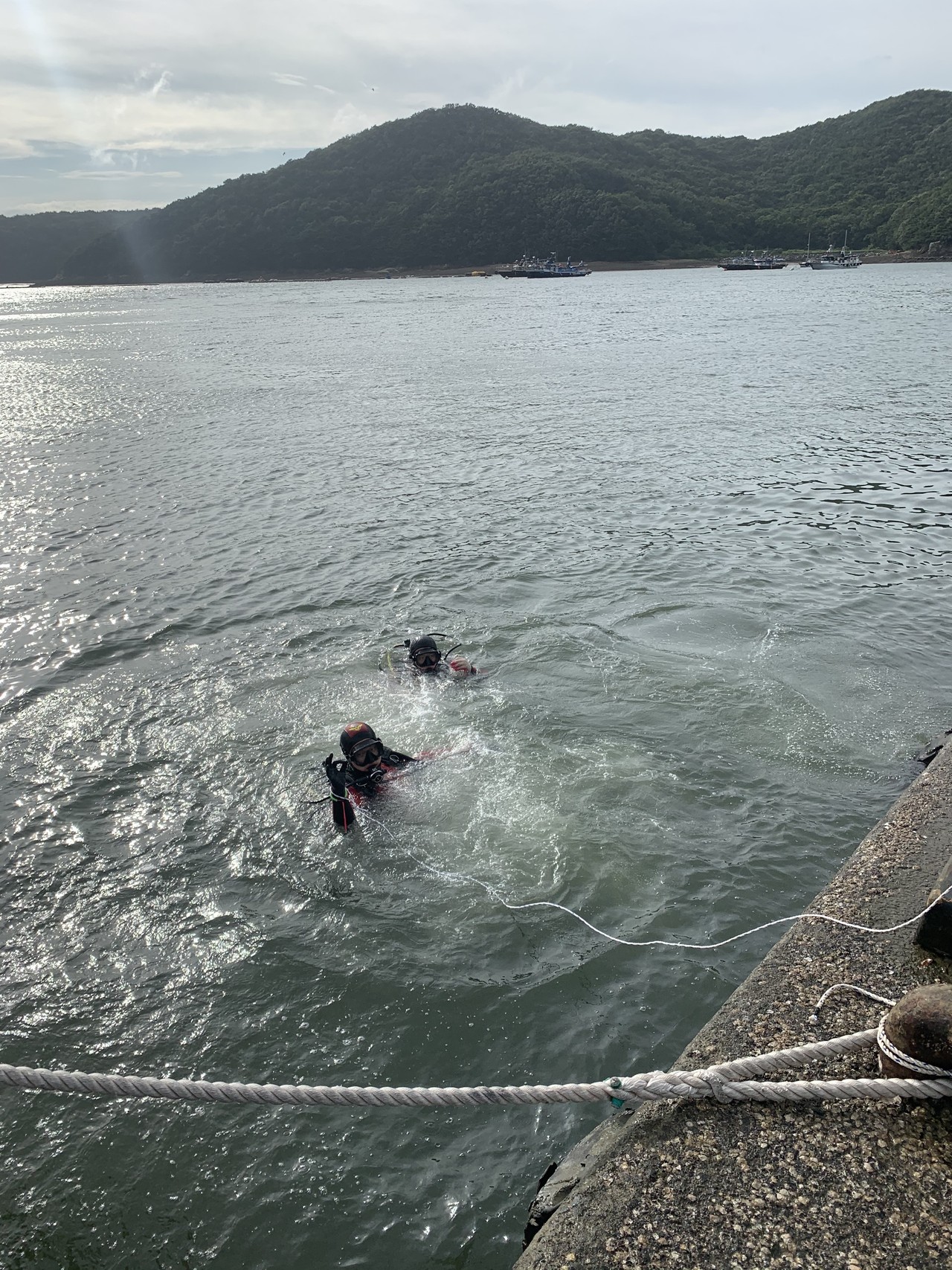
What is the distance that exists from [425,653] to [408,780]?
2.32 m

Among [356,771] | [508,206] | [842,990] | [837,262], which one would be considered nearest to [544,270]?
[508,206]

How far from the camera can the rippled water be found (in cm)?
543

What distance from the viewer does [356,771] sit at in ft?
29.0

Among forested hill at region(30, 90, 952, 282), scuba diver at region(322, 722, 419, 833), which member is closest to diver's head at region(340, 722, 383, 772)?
scuba diver at region(322, 722, 419, 833)

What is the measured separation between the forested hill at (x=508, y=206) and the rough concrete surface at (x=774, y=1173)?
161585mm

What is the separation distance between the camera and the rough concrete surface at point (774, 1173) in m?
3.55

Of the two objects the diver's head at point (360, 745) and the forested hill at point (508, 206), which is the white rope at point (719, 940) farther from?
the forested hill at point (508, 206)

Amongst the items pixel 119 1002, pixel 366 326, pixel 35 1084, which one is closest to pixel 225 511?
pixel 119 1002

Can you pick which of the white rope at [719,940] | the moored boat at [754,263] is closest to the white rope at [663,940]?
the white rope at [719,940]

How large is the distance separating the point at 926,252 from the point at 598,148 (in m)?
100

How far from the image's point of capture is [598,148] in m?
195

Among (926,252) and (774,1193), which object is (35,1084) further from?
(926,252)

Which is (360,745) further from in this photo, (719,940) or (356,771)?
(719,940)

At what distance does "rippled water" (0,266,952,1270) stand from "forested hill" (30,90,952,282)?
147546mm
